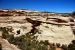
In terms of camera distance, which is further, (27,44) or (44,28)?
(44,28)

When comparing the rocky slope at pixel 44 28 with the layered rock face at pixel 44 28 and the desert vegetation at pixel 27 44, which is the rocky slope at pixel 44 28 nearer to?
the layered rock face at pixel 44 28

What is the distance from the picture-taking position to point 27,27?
25.1m

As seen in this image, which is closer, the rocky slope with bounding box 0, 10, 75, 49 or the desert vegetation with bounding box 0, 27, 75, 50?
the desert vegetation with bounding box 0, 27, 75, 50

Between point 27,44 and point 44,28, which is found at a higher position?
point 44,28

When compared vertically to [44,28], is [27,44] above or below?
below

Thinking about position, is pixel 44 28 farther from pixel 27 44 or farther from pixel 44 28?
pixel 27 44

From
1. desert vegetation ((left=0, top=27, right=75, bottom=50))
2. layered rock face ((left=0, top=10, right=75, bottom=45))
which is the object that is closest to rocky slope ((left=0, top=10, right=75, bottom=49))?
layered rock face ((left=0, top=10, right=75, bottom=45))

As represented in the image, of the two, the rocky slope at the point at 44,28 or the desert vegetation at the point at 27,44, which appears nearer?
the desert vegetation at the point at 27,44

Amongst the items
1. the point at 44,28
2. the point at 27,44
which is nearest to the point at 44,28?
the point at 44,28

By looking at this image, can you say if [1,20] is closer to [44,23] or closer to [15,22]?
[15,22]

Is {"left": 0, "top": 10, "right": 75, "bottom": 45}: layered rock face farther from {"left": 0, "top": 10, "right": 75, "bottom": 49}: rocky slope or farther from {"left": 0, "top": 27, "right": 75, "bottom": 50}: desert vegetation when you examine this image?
{"left": 0, "top": 27, "right": 75, "bottom": 50}: desert vegetation

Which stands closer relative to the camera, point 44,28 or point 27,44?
point 27,44

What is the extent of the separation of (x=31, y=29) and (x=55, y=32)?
3.95 m

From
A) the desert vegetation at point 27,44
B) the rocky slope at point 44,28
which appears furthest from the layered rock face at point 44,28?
the desert vegetation at point 27,44
